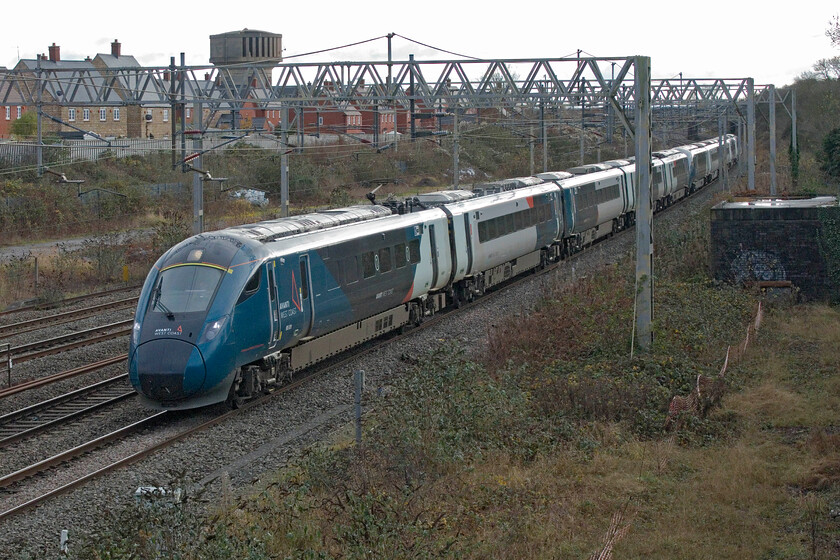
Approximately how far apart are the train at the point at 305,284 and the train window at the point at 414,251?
3cm

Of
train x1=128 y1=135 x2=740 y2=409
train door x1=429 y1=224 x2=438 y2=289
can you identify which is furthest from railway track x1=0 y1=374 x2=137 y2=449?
train door x1=429 y1=224 x2=438 y2=289

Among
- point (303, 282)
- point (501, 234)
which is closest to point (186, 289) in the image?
point (303, 282)

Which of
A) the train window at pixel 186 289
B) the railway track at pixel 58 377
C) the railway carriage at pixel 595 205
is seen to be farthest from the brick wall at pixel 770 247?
the railway track at pixel 58 377

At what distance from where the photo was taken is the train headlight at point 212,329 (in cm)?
1346

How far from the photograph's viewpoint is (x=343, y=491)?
9906mm

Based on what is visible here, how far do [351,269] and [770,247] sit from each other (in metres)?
11.4

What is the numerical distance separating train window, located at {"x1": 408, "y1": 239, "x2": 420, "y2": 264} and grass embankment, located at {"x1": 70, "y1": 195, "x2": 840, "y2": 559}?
3182 mm

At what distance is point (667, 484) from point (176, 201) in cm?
4057

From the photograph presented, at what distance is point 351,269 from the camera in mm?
17125

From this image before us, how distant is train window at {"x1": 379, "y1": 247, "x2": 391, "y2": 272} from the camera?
1827 centimetres

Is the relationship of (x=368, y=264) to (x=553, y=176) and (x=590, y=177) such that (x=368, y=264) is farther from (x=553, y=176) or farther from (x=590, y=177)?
(x=590, y=177)

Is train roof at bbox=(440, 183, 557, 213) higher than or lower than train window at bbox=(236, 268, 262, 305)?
higher

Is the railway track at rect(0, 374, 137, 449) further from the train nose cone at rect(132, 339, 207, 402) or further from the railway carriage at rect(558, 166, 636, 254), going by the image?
the railway carriage at rect(558, 166, 636, 254)

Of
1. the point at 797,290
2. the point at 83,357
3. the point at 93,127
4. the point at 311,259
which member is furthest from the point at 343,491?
the point at 93,127
